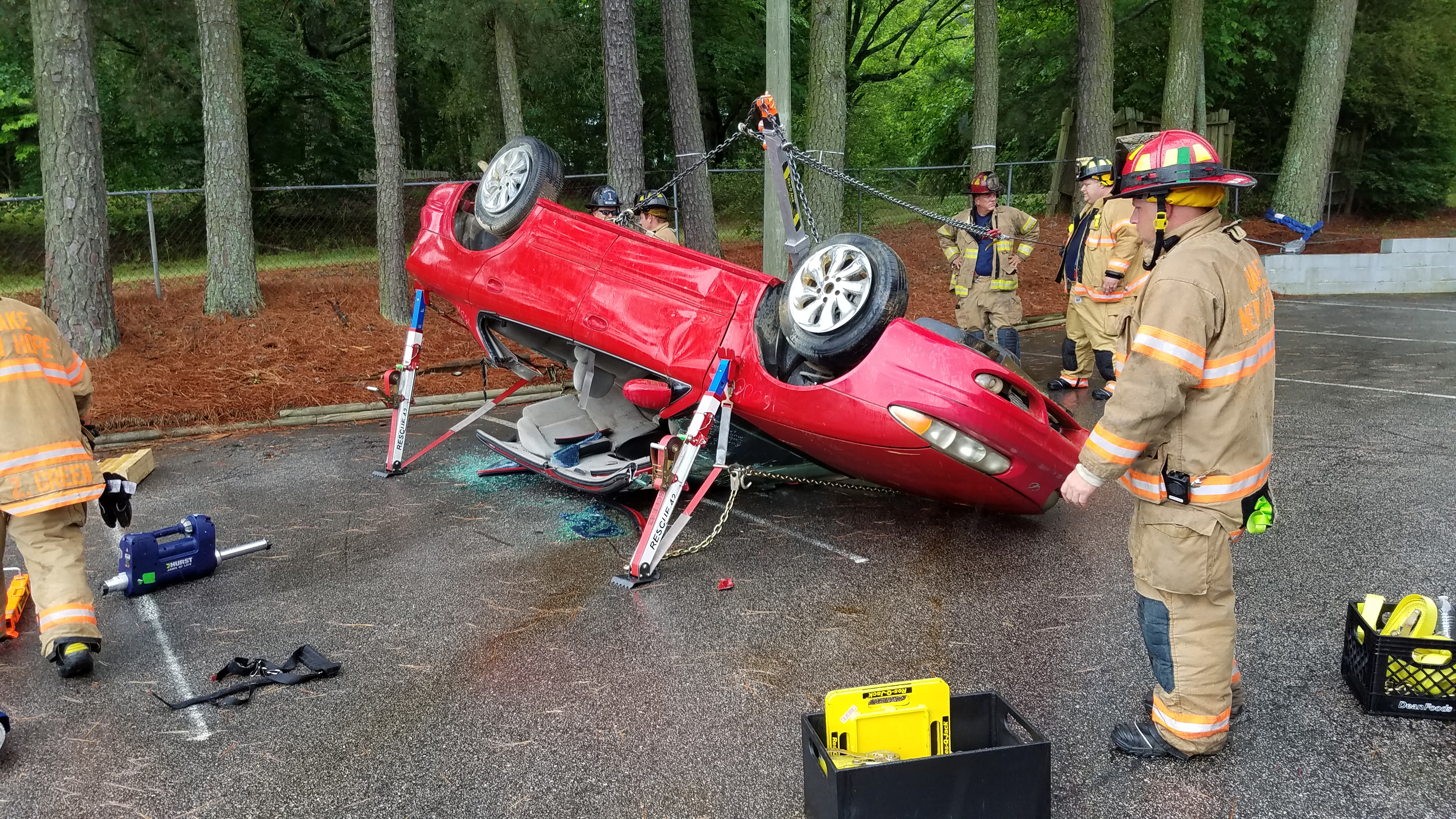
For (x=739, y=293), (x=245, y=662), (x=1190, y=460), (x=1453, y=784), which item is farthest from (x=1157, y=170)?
(x=245, y=662)

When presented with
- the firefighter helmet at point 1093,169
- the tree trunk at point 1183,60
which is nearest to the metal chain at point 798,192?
the firefighter helmet at point 1093,169

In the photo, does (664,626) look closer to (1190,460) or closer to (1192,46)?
(1190,460)

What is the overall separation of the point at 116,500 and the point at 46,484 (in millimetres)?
382

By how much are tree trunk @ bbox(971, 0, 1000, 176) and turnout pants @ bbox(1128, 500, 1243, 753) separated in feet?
44.2

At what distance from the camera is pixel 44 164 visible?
920cm

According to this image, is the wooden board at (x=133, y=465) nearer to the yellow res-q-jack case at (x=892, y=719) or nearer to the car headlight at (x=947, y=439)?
the car headlight at (x=947, y=439)

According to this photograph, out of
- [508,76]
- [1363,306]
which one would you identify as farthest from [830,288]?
[508,76]

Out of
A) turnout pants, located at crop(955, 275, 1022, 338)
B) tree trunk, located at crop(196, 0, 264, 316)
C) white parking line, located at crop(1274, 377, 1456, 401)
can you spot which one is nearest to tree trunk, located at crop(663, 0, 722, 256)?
turnout pants, located at crop(955, 275, 1022, 338)

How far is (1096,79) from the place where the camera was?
16.4 meters

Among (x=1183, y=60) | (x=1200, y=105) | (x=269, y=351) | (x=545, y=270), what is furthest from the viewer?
(x=1200, y=105)

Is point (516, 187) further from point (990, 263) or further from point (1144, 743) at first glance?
point (990, 263)

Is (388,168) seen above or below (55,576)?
above

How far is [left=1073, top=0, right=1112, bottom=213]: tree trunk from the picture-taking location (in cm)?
1642

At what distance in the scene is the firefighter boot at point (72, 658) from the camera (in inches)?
155
